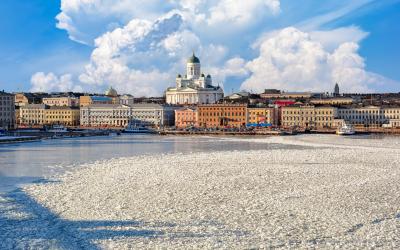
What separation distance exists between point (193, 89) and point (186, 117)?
1875 cm

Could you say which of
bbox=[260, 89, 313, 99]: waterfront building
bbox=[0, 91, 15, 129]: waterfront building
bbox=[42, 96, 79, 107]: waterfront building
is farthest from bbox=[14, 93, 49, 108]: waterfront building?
bbox=[260, 89, 313, 99]: waterfront building

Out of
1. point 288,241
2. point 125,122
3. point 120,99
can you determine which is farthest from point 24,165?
point 120,99

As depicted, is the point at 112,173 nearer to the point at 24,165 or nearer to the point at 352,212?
the point at 24,165

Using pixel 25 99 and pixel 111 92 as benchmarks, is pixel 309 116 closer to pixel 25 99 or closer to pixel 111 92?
pixel 111 92

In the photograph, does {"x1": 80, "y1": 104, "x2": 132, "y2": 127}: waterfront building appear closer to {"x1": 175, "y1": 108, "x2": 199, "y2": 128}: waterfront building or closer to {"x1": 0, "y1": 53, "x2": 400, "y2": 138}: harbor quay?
{"x1": 0, "y1": 53, "x2": 400, "y2": 138}: harbor quay

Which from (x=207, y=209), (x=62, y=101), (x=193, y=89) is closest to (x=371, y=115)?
(x=193, y=89)

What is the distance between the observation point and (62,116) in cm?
8656

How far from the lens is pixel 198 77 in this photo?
106250 millimetres

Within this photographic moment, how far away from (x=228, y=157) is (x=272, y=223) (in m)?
14.7

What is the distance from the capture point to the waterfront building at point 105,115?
8369 cm

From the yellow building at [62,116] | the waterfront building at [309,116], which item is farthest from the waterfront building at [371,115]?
the yellow building at [62,116]

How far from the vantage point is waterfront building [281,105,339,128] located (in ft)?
237

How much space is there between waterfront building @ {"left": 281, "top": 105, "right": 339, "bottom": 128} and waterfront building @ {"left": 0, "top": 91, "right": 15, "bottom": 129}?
3240cm

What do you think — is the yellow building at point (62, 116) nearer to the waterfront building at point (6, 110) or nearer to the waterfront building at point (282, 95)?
the waterfront building at point (6, 110)
